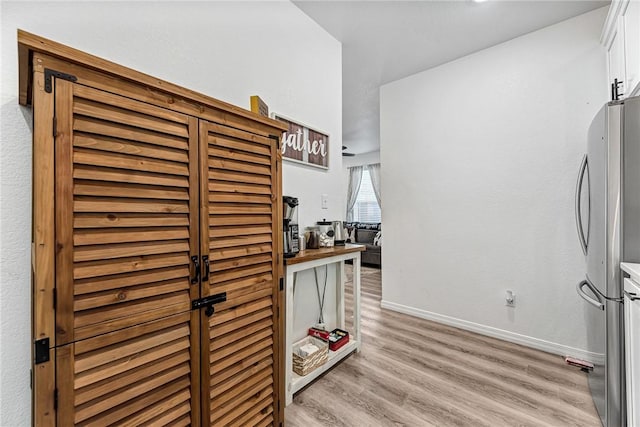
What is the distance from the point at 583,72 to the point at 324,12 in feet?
7.28

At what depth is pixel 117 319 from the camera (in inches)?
34.7

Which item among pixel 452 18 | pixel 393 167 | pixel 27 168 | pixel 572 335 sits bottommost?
pixel 572 335

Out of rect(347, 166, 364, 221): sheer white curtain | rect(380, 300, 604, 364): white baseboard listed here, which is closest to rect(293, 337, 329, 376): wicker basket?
rect(380, 300, 604, 364): white baseboard

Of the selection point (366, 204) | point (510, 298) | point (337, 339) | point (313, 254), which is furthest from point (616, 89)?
point (366, 204)

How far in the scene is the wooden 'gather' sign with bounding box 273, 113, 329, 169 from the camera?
2.09m

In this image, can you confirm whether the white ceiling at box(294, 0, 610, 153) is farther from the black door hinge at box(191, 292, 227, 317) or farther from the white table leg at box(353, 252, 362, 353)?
the black door hinge at box(191, 292, 227, 317)

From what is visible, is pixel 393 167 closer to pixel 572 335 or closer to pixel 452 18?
pixel 452 18

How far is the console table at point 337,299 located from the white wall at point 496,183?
1.20m

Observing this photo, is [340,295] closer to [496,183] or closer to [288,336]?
[288,336]

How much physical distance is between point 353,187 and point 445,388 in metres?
6.56

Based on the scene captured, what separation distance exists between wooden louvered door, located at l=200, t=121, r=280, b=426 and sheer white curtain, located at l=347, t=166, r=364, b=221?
22.3 feet

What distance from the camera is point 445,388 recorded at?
6.27 feet

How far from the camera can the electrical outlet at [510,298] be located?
2.62 m

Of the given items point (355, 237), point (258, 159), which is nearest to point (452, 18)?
point (258, 159)
